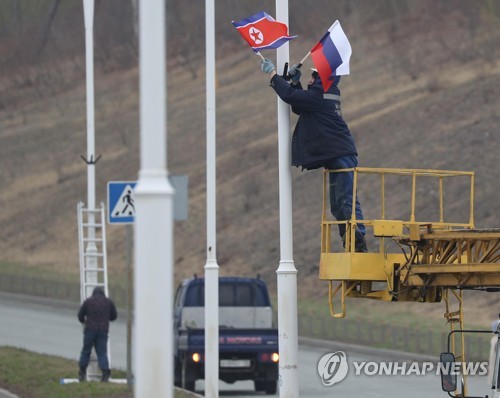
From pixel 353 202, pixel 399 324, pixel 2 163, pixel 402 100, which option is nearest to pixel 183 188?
pixel 353 202

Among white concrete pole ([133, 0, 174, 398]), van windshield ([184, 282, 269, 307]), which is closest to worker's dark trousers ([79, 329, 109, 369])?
van windshield ([184, 282, 269, 307])

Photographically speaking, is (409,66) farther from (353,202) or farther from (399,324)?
(353,202)

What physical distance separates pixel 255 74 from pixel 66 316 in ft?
114

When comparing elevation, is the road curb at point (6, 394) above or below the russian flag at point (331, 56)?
below

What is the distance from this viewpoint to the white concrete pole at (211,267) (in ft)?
57.7

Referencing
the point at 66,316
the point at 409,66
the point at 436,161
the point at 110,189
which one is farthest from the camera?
the point at 409,66

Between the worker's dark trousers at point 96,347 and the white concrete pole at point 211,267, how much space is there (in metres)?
6.31

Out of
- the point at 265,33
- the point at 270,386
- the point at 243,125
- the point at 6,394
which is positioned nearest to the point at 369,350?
the point at 270,386

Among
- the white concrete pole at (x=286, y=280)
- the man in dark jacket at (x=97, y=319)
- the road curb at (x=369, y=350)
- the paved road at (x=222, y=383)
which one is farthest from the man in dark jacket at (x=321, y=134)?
the road curb at (x=369, y=350)

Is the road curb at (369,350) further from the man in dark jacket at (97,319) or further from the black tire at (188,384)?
the man in dark jacket at (97,319)

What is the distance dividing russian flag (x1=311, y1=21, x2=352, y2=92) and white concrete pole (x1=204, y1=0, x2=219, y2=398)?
4.12m

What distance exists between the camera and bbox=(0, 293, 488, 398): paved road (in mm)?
25203

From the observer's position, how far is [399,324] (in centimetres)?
3938

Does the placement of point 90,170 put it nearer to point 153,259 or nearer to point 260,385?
point 260,385
